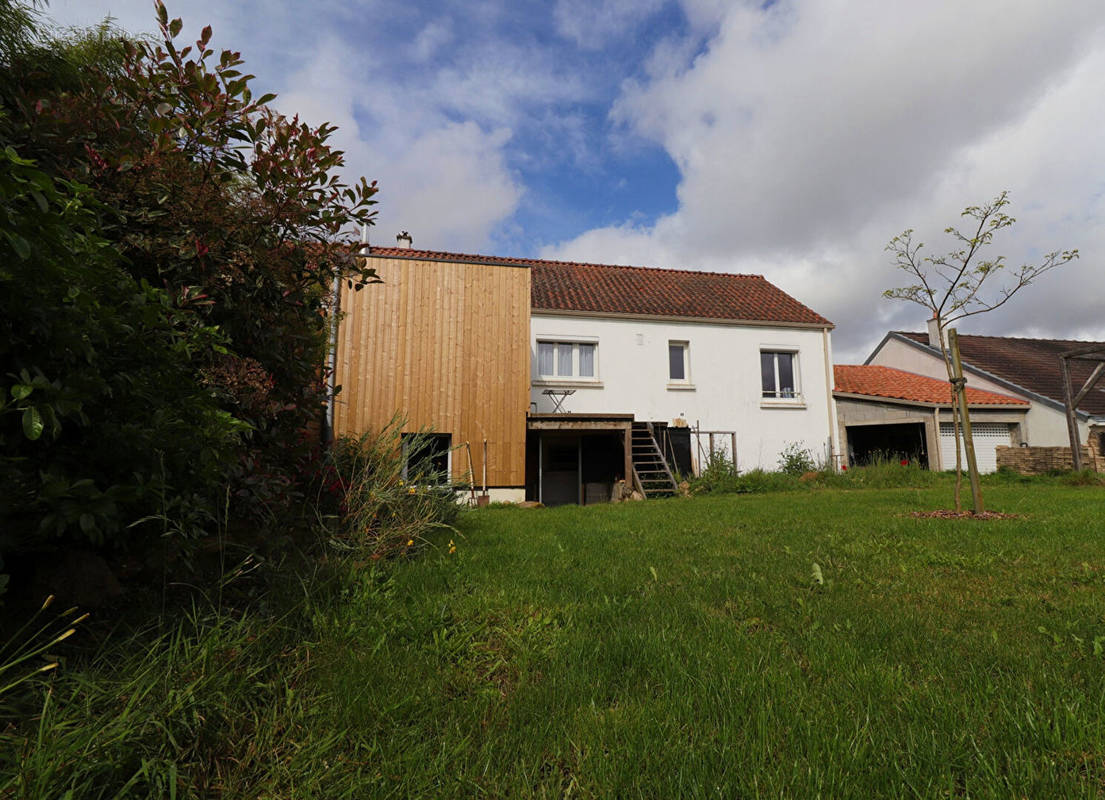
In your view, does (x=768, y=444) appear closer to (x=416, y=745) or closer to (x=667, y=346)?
(x=667, y=346)

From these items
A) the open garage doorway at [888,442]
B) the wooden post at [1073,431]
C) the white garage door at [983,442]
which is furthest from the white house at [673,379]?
the wooden post at [1073,431]

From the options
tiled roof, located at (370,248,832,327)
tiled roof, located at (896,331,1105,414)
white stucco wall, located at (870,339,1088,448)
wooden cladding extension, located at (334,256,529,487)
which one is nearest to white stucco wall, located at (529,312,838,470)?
tiled roof, located at (370,248,832,327)

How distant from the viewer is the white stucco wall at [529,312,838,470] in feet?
46.5

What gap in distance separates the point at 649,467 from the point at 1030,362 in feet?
58.7

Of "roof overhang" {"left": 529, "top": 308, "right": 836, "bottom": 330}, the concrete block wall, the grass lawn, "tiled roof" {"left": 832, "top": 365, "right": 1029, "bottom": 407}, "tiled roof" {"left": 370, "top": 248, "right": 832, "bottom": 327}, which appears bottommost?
the grass lawn

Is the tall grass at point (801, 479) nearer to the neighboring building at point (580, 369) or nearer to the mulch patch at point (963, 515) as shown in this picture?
the neighboring building at point (580, 369)

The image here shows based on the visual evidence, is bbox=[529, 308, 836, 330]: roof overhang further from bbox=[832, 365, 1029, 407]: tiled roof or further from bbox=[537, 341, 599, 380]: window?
bbox=[832, 365, 1029, 407]: tiled roof

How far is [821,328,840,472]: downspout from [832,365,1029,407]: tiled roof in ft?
2.14

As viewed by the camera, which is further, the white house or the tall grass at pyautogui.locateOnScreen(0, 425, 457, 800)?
the white house

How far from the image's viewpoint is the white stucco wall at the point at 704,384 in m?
14.2

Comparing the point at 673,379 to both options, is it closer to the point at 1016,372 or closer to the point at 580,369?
the point at 580,369

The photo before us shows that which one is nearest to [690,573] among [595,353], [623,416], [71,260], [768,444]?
[71,260]

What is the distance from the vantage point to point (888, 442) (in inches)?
699

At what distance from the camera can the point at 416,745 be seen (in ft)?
5.53
